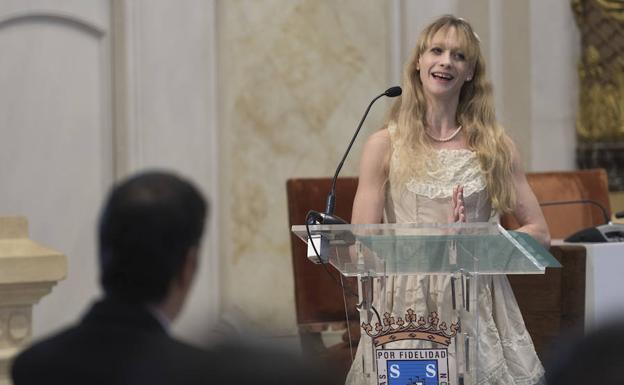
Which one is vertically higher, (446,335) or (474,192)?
(474,192)

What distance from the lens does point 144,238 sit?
1.65m

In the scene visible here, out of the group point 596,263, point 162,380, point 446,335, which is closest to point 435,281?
point 446,335

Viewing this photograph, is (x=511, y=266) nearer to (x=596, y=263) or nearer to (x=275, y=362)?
(x=596, y=263)

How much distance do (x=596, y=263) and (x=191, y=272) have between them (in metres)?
3.25

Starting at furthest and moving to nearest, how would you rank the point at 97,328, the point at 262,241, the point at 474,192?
the point at 262,241, the point at 474,192, the point at 97,328

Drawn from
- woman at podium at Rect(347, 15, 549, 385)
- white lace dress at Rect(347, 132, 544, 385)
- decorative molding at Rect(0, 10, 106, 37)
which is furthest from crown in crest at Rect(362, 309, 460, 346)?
decorative molding at Rect(0, 10, 106, 37)

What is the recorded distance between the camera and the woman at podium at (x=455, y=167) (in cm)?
407

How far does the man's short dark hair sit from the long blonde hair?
2.53 metres

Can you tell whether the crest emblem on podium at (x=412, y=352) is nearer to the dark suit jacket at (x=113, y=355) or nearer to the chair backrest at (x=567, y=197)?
the dark suit jacket at (x=113, y=355)

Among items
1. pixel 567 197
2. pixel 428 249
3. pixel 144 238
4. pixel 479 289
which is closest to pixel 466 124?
pixel 479 289

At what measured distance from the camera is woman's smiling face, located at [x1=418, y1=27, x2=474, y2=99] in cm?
422

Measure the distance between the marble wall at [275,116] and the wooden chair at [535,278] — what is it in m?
0.96

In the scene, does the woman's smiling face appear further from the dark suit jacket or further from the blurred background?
the dark suit jacket

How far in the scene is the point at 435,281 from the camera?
12.6ft
